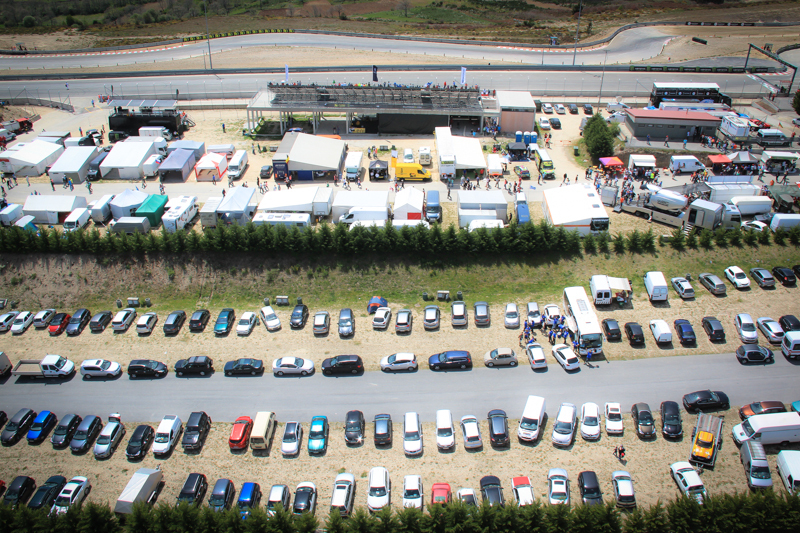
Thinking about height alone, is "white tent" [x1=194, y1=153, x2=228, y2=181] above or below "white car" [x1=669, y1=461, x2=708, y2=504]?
above

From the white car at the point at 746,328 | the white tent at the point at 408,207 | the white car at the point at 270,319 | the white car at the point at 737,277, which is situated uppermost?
the white tent at the point at 408,207

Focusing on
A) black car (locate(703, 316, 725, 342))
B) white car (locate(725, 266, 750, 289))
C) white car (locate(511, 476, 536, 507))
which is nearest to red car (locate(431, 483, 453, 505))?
white car (locate(511, 476, 536, 507))

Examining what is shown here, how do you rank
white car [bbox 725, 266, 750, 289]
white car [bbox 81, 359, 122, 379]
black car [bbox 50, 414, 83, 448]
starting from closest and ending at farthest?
black car [bbox 50, 414, 83, 448], white car [bbox 81, 359, 122, 379], white car [bbox 725, 266, 750, 289]

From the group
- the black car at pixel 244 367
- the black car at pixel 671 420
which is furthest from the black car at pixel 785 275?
the black car at pixel 244 367

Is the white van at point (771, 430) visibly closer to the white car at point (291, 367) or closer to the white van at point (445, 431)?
the white van at point (445, 431)

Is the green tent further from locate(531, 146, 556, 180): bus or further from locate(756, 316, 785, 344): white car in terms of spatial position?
locate(756, 316, 785, 344): white car

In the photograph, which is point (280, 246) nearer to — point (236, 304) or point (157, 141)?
point (236, 304)
